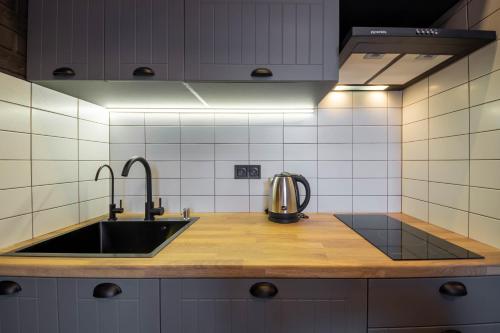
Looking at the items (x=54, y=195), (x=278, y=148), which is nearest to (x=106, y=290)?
(x=54, y=195)

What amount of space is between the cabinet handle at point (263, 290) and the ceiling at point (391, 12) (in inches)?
46.5

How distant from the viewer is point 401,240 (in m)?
0.98

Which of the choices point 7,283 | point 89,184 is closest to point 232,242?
point 7,283

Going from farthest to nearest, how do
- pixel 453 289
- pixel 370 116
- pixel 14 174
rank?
pixel 370 116 → pixel 14 174 → pixel 453 289

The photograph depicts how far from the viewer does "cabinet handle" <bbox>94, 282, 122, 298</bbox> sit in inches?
29.8

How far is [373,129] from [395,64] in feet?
1.45

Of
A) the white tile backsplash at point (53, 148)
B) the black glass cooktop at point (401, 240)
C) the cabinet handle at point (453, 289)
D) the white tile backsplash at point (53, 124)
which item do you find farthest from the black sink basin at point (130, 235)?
the cabinet handle at point (453, 289)

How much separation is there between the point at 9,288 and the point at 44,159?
508 millimetres

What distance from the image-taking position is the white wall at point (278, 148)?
56.9 inches

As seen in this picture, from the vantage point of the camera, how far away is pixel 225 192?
1.46 m

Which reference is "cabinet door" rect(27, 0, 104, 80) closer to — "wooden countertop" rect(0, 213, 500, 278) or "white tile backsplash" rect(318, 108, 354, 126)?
"wooden countertop" rect(0, 213, 500, 278)

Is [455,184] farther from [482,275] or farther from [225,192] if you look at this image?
[225,192]

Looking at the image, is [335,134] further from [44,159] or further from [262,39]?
→ [44,159]

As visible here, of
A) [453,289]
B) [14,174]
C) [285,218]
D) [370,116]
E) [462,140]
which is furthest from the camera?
[370,116]
